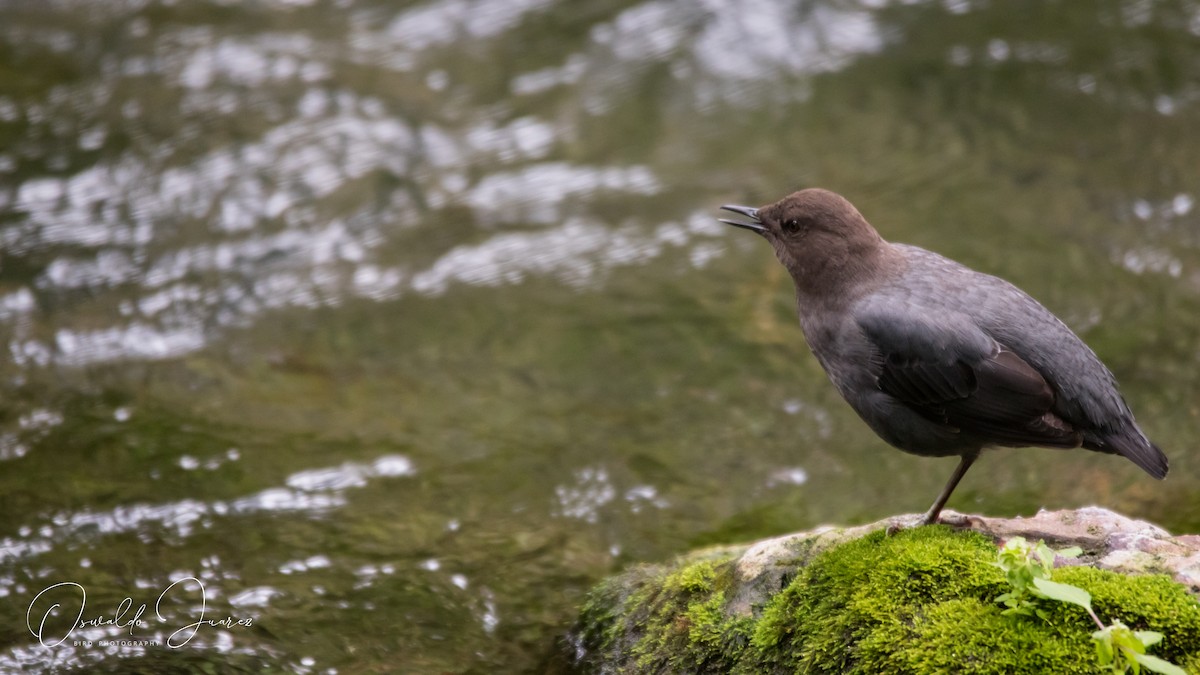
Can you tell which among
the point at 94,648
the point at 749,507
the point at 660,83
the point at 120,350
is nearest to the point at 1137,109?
the point at 660,83

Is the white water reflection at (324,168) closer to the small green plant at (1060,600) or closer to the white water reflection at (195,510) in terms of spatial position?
the white water reflection at (195,510)

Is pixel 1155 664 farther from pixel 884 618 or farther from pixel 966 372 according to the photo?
pixel 966 372

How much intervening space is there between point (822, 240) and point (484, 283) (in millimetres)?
3519

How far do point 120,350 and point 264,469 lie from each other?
5.29 feet

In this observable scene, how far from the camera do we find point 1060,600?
300 centimetres

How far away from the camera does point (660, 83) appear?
372 inches

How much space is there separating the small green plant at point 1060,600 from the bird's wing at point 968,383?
658 mm

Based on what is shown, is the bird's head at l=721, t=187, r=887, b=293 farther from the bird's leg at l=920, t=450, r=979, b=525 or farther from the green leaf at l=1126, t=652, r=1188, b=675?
the green leaf at l=1126, t=652, r=1188, b=675

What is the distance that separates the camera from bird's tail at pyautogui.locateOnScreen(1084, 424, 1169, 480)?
12.4 feet

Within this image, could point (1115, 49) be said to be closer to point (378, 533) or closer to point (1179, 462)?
point (1179, 462)

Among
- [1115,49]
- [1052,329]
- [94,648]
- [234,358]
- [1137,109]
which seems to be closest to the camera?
[1052,329]

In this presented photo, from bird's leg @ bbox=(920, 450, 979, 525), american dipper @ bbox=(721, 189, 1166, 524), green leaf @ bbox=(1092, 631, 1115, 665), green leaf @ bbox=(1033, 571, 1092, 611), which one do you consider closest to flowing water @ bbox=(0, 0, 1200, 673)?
bird's leg @ bbox=(920, 450, 979, 525)

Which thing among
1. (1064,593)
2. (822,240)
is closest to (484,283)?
(822,240)

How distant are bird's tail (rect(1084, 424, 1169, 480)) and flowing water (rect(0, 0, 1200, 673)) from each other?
5.38 feet
